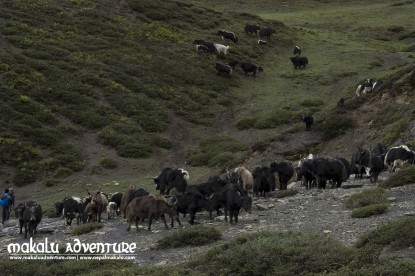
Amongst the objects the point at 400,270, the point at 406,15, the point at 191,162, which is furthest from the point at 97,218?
the point at 406,15

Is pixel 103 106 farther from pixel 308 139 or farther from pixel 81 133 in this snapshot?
pixel 308 139

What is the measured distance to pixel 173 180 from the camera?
27.3 m

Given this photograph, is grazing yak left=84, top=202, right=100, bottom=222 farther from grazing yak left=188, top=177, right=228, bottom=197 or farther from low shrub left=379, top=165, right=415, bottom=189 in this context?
low shrub left=379, top=165, right=415, bottom=189

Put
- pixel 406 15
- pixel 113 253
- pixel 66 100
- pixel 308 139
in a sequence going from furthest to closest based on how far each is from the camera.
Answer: pixel 406 15 < pixel 66 100 < pixel 308 139 < pixel 113 253

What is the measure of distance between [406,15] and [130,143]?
5989 centimetres

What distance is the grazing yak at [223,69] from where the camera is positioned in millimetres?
58312

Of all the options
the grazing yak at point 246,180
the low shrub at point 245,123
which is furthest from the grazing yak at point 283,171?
the low shrub at point 245,123

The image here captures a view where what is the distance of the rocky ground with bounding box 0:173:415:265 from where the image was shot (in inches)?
639

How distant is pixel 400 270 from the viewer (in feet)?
37.0

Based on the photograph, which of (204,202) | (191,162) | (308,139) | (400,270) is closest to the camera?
(400,270)

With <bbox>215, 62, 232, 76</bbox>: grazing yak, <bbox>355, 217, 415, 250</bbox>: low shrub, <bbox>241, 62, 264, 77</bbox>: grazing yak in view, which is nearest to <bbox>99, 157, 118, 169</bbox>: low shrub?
<bbox>215, 62, 232, 76</bbox>: grazing yak

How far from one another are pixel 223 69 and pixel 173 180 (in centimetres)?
3207

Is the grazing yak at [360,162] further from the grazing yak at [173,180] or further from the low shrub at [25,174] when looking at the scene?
the low shrub at [25,174]

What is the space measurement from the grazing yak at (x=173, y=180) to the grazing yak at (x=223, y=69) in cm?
3113
